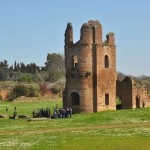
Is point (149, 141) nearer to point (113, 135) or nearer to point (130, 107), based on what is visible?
point (113, 135)

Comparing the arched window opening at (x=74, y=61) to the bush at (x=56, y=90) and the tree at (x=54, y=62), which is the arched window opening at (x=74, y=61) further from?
the tree at (x=54, y=62)

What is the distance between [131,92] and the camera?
203 ft

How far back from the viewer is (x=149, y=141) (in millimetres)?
30562

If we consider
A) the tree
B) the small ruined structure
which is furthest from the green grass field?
the tree

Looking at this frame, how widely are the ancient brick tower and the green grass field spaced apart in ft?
24.3

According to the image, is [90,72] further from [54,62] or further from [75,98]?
[54,62]

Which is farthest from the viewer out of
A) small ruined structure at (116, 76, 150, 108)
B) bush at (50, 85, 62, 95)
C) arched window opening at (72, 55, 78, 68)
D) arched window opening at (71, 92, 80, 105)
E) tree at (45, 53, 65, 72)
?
tree at (45, 53, 65, 72)

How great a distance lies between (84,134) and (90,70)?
74.9 ft

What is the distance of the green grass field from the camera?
29.6 metres

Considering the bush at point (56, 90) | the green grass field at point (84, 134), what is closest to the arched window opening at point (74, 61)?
the green grass field at point (84, 134)

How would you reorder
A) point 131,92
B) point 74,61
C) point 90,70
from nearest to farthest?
point 90,70, point 74,61, point 131,92

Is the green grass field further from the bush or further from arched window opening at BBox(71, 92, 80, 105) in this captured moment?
the bush

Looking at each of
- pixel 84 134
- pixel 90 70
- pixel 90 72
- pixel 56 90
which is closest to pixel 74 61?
pixel 90 70

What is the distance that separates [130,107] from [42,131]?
2449cm
